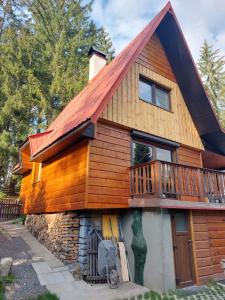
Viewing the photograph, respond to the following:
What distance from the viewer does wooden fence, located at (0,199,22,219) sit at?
15773 millimetres

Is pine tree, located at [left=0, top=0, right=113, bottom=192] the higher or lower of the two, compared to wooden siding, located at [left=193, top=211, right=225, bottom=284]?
A: higher

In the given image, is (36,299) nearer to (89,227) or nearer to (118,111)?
(89,227)

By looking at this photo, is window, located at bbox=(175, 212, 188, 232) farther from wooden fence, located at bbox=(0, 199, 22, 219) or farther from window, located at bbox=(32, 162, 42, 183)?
wooden fence, located at bbox=(0, 199, 22, 219)

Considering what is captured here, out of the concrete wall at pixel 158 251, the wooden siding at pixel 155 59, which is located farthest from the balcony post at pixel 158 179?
the wooden siding at pixel 155 59

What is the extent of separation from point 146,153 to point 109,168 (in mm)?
2039

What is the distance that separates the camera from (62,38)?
874 inches

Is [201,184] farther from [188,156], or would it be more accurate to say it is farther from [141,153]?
[188,156]

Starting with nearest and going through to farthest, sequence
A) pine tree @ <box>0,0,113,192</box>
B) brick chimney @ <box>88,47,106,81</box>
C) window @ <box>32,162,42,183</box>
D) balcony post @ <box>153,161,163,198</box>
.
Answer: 1. balcony post @ <box>153,161,163,198</box>
2. window @ <box>32,162,42,183</box>
3. brick chimney @ <box>88,47,106,81</box>
4. pine tree @ <box>0,0,113,192</box>

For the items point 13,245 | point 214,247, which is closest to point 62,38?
point 13,245

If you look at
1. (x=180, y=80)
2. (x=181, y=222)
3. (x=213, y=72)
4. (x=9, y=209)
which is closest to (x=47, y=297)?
(x=181, y=222)

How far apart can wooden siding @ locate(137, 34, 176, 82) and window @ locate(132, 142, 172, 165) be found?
10.5ft

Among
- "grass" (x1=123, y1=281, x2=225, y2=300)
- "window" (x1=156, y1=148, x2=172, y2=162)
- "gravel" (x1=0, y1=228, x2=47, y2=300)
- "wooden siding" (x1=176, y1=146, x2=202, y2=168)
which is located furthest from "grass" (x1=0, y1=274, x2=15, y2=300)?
"wooden siding" (x1=176, y1=146, x2=202, y2=168)

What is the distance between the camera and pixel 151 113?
30.9 ft

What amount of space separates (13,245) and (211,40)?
30.3 m
